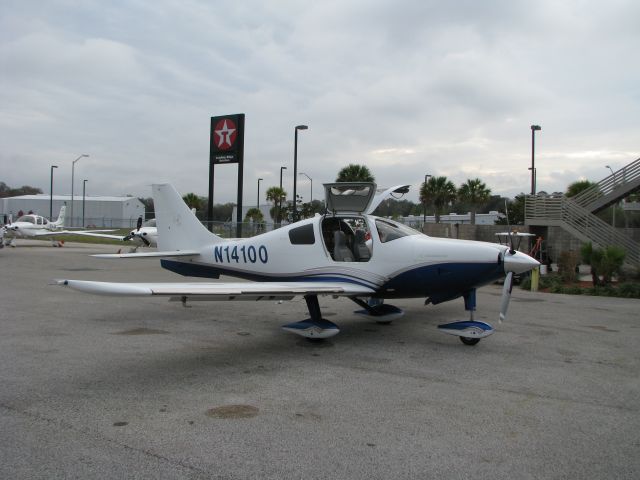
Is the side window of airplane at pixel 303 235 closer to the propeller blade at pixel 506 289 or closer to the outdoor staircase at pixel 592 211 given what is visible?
the propeller blade at pixel 506 289

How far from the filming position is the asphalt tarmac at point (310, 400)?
3.78m

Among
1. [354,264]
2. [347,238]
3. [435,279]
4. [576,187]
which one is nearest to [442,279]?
[435,279]

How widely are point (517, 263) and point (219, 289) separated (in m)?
4.08

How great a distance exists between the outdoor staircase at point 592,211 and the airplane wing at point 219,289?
13682mm

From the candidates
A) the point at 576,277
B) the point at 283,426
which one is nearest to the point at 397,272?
the point at 283,426

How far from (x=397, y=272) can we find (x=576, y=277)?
1144 cm

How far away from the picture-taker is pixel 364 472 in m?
3.62

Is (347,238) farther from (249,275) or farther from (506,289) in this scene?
(506,289)

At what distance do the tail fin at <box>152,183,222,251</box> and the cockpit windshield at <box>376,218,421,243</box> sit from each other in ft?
11.6

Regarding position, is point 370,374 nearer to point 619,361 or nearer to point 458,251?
point 458,251

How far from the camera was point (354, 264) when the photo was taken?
827cm

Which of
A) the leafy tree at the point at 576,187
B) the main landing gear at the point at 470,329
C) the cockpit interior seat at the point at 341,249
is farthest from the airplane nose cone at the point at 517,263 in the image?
the leafy tree at the point at 576,187

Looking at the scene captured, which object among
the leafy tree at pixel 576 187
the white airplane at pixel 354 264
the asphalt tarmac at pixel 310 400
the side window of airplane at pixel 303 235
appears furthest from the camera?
the leafy tree at pixel 576 187

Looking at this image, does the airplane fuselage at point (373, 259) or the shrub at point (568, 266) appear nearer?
the airplane fuselage at point (373, 259)
